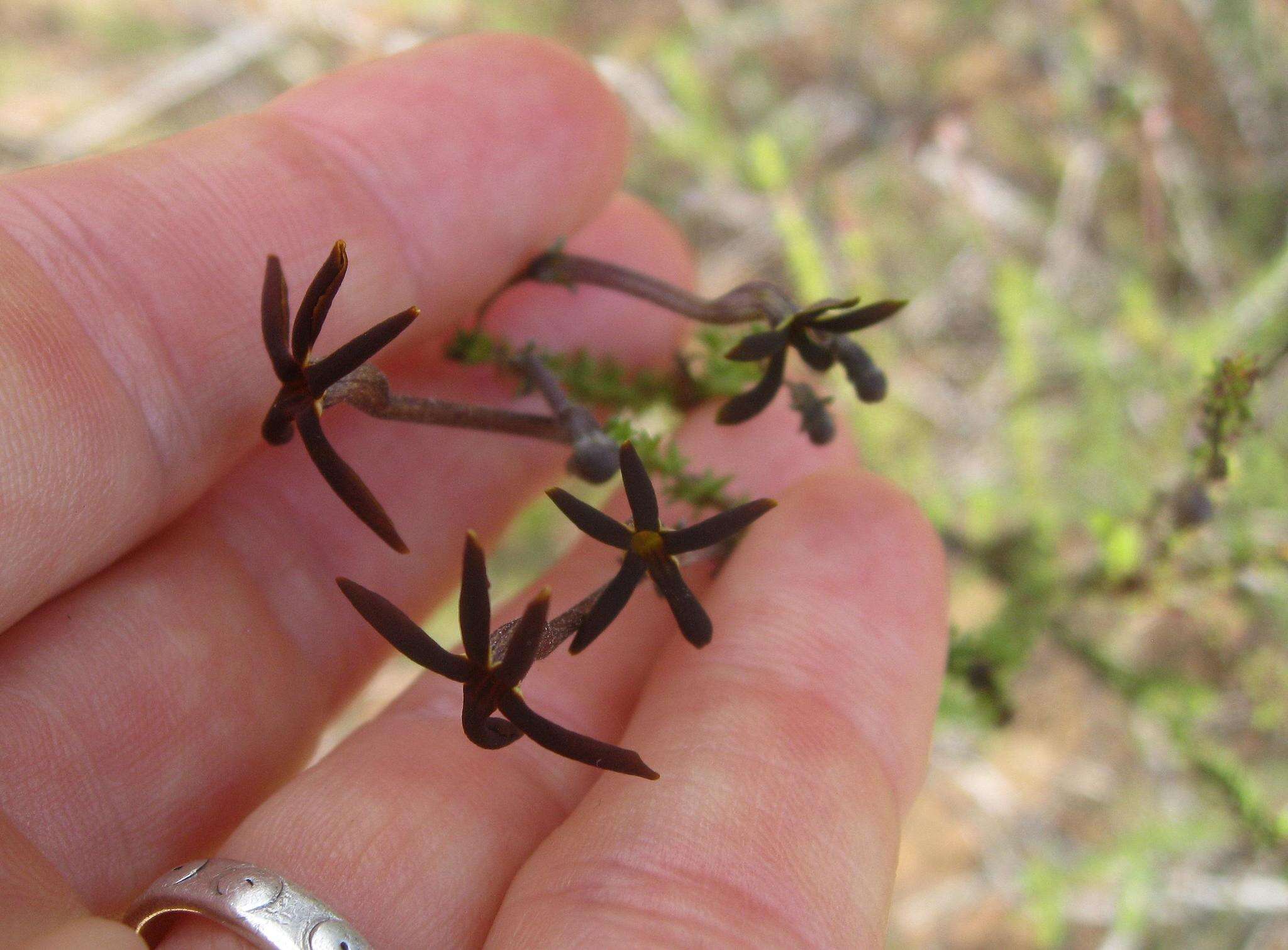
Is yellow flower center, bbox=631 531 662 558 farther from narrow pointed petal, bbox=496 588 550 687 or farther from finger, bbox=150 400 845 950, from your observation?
finger, bbox=150 400 845 950

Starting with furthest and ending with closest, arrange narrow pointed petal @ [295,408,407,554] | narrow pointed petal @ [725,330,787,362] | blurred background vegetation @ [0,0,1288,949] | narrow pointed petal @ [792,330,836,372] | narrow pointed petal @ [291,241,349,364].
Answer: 1. blurred background vegetation @ [0,0,1288,949]
2. narrow pointed petal @ [792,330,836,372]
3. narrow pointed petal @ [725,330,787,362]
4. narrow pointed petal @ [295,408,407,554]
5. narrow pointed petal @ [291,241,349,364]

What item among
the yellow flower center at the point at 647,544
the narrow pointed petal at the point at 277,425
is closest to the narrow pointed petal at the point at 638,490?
the yellow flower center at the point at 647,544

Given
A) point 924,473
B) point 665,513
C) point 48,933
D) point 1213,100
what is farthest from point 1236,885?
point 48,933

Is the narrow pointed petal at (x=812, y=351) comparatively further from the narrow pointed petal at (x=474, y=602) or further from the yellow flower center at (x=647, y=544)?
the narrow pointed petal at (x=474, y=602)

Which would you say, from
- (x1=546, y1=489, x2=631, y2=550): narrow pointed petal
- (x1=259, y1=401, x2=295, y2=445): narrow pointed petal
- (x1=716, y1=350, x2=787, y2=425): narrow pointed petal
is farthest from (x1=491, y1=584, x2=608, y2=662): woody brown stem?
(x1=259, y1=401, x2=295, y2=445): narrow pointed petal

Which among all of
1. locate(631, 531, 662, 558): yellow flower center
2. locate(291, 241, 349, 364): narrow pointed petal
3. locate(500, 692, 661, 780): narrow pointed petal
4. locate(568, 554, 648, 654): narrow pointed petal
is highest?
locate(291, 241, 349, 364): narrow pointed petal

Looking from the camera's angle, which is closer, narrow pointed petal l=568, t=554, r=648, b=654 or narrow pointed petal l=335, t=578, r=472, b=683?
narrow pointed petal l=335, t=578, r=472, b=683

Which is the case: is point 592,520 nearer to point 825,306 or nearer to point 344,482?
point 344,482
